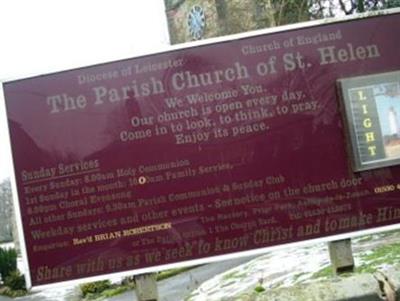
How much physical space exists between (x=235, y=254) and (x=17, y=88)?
2310 mm

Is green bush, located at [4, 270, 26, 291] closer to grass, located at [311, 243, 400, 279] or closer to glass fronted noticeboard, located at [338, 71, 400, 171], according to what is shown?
grass, located at [311, 243, 400, 279]

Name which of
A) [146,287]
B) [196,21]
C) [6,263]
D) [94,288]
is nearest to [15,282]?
[6,263]

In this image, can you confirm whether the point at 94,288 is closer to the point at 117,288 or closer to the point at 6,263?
the point at 117,288

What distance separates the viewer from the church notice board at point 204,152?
525cm

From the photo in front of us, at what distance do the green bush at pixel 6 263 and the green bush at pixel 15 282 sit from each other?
0.92 m

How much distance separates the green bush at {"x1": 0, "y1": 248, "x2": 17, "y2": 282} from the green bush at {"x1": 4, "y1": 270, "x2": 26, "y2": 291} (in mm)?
921

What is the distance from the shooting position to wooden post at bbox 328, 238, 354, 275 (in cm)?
551

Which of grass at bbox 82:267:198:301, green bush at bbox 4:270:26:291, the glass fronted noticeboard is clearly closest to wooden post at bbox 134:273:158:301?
the glass fronted noticeboard

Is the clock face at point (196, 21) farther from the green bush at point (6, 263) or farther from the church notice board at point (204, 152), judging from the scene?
the church notice board at point (204, 152)

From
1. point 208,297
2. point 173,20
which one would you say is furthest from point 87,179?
point 173,20

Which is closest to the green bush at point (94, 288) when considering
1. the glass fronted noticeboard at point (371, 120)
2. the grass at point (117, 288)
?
the grass at point (117, 288)

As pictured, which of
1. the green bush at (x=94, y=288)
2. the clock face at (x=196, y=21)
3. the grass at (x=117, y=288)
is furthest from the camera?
the clock face at (x=196, y=21)

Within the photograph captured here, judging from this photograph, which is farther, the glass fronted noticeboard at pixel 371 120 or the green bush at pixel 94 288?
the green bush at pixel 94 288

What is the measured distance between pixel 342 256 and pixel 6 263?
22.1 m
